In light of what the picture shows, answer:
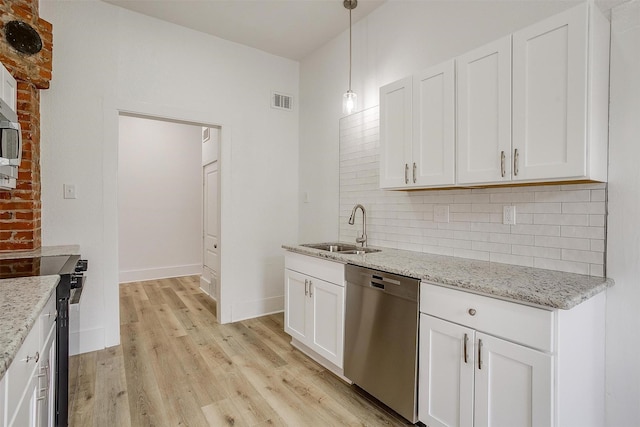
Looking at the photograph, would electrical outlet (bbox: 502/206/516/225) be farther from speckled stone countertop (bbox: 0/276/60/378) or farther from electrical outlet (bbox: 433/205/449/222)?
speckled stone countertop (bbox: 0/276/60/378)

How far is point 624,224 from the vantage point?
1.58 metres

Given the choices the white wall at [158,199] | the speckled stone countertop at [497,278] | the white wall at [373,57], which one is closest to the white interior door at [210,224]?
the white wall at [158,199]

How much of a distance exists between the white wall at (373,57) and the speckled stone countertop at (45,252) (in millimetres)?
2212

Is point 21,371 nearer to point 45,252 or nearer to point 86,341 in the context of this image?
point 45,252

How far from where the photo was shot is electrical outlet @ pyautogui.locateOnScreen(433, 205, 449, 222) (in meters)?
2.38

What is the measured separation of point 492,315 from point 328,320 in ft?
4.20

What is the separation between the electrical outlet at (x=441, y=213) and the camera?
7.82 ft

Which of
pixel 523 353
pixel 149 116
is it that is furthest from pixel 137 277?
pixel 523 353

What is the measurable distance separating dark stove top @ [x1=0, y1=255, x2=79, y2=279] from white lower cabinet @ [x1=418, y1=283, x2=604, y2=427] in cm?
190

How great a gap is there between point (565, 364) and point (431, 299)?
594 millimetres

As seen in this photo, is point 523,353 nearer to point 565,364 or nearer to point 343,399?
point 565,364

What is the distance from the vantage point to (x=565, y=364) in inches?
52.8

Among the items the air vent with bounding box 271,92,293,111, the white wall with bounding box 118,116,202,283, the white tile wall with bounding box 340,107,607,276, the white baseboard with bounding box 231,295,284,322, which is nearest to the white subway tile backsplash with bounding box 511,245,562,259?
the white tile wall with bounding box 340,107,607,276

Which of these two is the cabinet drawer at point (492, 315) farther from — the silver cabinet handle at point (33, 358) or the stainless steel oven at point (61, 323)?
the stainless steel oven at point (61, 323)
